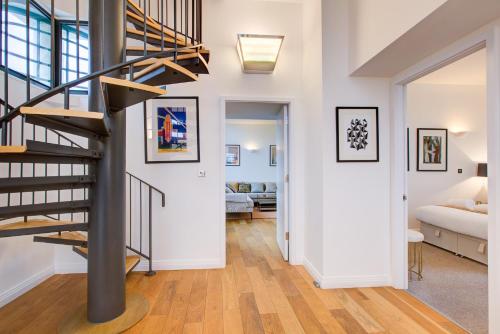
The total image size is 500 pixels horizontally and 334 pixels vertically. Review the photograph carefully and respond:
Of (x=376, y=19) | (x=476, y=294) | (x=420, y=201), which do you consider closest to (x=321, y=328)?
(x=476, y=294)

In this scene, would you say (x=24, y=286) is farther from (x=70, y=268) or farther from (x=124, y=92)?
(x=124, y=92)

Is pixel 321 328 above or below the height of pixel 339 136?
below

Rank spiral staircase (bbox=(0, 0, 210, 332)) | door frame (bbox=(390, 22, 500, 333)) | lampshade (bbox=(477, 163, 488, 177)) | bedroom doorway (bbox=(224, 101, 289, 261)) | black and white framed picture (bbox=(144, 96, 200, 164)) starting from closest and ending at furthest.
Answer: spiral staircase (bbox=(0, 0, 210, 332)) < door frame (bbox=(390, 22, 500, 333)) < black and white framed picture (bbox=(144, 96, 200, 164)) < bedroom doorway (bbox=(224, 101, 289, 261)) < lampshade (bbox=(477, 163, 488, 177))

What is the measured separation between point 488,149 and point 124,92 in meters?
2.36

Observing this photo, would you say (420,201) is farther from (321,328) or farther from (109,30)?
(109,30)

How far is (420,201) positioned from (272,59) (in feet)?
12.3

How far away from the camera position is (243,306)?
2223mm

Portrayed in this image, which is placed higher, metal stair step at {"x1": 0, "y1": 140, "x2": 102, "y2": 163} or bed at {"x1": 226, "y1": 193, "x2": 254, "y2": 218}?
metal stair step at {"x1": 0, "y1": 140, "x2": 102, "y2": 163}

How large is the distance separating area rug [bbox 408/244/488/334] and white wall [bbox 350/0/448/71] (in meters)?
2.22

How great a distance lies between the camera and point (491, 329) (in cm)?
167

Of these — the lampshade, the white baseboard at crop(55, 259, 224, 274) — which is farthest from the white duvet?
the white baseboard at crop(55, 259, 224, 274)

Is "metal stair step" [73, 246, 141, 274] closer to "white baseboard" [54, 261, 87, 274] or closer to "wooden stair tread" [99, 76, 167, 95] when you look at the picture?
"white baseboard" [54, 261, 87, 274]

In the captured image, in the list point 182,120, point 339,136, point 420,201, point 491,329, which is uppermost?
point 182,120

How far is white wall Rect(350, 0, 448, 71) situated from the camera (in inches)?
66.1
